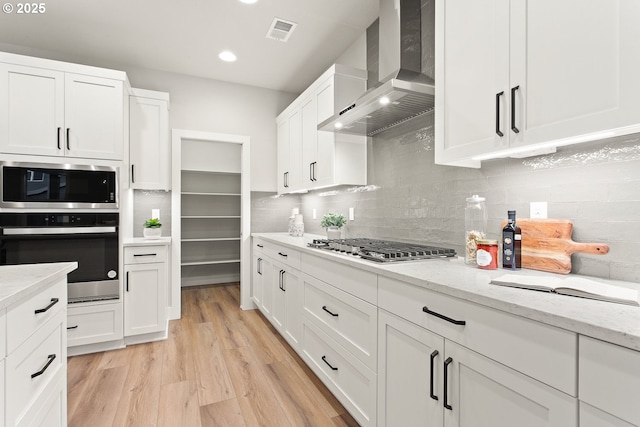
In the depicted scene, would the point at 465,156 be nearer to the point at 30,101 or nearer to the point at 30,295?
the point at 30,295

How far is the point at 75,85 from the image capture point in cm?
283

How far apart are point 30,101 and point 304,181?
8.08 ft

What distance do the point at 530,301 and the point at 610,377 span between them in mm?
242

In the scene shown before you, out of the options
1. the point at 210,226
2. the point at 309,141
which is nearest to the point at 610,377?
the point at 309,141

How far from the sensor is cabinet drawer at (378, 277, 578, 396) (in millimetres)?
811

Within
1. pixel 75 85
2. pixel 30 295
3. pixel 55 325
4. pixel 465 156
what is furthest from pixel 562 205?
pixel 75 85

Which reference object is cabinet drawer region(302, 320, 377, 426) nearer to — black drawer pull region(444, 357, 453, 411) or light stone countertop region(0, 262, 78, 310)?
black drawer pull region(444, 357, 453, 411)

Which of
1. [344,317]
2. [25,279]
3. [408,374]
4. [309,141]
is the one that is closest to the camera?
[25,279]

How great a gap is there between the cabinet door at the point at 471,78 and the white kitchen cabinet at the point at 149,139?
9.98 feet

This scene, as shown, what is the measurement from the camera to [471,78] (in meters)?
1.45

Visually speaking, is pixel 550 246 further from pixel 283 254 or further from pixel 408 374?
pixel 283 254

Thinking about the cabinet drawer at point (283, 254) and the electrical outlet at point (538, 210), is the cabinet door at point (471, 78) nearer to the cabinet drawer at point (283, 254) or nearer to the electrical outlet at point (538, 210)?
the electrical outlet at point (538, 210)

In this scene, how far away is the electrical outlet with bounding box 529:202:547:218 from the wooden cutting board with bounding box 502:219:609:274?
1.9 inches

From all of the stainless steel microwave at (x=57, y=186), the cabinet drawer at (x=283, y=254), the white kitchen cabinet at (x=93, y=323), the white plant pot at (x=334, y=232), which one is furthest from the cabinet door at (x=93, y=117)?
the white plant pot at (x=334, y=232)
